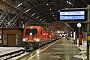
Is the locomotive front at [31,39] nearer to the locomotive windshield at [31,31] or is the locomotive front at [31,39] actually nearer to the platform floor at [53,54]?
the locomotive windshield at [31,31]

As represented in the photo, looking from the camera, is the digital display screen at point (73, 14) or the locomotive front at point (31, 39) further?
the locomotive front at point (31, 39)

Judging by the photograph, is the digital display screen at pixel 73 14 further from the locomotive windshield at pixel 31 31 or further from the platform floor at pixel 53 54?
the locomotive windshield at pixel 31 31

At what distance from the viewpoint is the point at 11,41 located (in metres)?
34.1

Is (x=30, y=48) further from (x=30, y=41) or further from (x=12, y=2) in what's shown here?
(x=12, y=2)

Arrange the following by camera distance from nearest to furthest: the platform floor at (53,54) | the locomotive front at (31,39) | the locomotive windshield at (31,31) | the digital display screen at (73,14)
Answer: the digital display screen at (73,14)
the platform floor at (53,54)
the locomotive front at (31,39)
the locomotive windshield at (31,31)

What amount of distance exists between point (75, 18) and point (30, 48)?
1275cm

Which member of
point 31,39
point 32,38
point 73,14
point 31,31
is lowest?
point 31,39

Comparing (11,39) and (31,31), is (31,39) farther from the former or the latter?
(11,39)

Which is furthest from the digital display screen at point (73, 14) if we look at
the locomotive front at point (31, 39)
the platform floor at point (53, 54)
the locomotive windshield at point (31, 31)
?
the locomotive windshield at point (31, 31)

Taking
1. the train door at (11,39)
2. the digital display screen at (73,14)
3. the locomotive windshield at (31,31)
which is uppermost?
the digital display screen at (73,14)

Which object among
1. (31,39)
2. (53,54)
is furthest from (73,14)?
(31,39)

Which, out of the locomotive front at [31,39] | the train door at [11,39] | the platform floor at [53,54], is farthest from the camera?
the train door at [11,39]

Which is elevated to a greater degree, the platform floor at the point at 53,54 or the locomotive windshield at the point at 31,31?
the locomotive windshield at the point at 31,31

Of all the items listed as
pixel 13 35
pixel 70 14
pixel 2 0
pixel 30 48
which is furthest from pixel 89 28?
pixel 2 0
